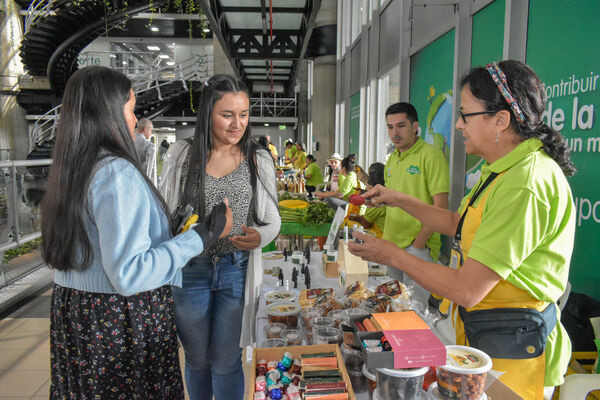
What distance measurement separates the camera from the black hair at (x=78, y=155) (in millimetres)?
1257

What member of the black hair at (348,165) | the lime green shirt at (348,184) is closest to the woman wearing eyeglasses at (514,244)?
the lime green shirt at (348,184)

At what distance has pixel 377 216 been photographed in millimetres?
3865

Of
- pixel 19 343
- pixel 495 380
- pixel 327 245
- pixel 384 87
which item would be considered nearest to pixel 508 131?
pixel 495 380

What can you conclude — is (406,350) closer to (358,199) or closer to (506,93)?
(506,93)

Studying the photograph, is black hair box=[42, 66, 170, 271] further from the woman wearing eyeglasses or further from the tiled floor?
the tiled floor

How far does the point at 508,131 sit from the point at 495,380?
797mm

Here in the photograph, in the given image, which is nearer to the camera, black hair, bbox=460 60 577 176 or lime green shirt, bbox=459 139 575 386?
lime green shirt, bbox=459 139 575 386

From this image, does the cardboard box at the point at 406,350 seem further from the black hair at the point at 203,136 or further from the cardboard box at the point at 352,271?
the black hair at the point at 203,136

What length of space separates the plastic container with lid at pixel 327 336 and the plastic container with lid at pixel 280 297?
1.49ft

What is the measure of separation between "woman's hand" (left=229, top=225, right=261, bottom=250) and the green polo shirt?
5.07ft

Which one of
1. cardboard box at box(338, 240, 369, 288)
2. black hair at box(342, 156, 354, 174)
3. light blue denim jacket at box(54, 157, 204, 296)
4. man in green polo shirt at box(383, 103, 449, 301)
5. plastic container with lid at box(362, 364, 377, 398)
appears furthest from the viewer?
black hair at box(342, 156, 354, 174)

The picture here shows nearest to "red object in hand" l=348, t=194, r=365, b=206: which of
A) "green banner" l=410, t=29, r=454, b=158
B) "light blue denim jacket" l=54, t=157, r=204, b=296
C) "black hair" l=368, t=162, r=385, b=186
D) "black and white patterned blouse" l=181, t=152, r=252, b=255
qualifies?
Answer: "black and white patterned blouse" l=181, t=152, r=252, b=255

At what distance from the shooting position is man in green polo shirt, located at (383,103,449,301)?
293 centimetres

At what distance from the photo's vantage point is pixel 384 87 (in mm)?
6898
